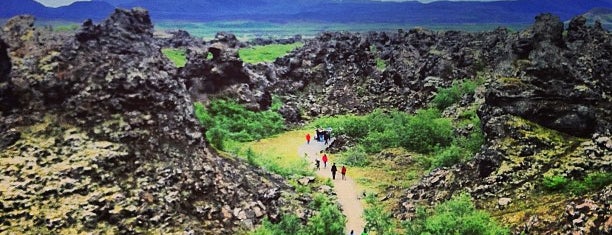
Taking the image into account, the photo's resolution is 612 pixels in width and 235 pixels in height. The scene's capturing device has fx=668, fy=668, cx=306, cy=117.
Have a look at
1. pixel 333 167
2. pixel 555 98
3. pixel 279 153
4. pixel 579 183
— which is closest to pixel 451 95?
pixel 279 153

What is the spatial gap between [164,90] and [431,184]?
11676mm

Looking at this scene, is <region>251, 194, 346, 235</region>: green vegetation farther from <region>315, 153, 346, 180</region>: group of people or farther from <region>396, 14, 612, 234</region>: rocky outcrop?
<region>315, 153, 346, 180</region>: group of people

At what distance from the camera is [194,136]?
2478 centimetres

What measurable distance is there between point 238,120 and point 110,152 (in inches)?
1104

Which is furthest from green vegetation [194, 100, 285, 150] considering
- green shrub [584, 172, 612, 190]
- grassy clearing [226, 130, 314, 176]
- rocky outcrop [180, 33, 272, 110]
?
green shrub [584, 172, 612, 190]

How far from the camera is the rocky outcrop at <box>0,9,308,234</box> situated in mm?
20125

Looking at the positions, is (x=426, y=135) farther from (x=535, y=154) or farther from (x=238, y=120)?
(x=238, y=120)

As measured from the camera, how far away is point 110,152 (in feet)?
72.3

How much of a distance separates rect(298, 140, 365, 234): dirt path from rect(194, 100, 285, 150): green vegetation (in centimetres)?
573

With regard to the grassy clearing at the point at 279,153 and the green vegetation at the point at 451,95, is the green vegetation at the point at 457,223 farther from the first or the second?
the green vegetation at the point at 451,95

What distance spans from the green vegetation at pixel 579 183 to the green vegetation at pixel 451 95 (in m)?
24.9

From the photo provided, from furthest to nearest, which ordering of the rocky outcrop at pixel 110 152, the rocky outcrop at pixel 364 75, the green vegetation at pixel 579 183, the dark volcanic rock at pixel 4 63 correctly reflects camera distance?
the rocky outcrop at pixel 364 75 < the dark volcanic rock at pixel 4 63 < the green vegetation at pixel 579 183 < the rocky outcrop at pixel 110 152

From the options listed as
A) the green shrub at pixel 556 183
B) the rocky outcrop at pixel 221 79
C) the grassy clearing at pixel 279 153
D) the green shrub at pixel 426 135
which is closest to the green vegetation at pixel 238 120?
the grassy clearing at pixel 279 153

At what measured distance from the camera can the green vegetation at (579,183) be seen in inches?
841
